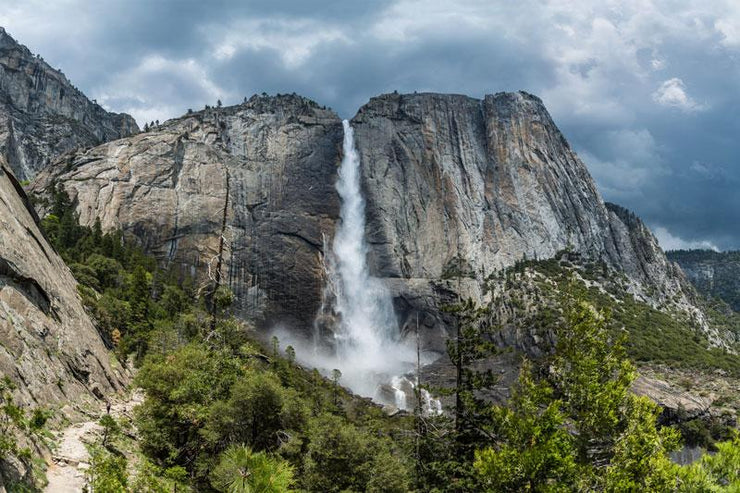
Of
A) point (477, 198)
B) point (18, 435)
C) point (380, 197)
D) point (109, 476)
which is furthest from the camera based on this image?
point (477, 198)

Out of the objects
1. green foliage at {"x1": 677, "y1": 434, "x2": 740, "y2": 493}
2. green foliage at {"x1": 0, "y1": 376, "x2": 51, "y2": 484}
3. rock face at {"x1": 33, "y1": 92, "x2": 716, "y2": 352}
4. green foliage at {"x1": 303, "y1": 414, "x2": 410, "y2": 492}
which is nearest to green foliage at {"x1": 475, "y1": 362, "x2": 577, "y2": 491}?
green foliage at {"x1": 677, "y1": 434, "x2": 740, "y2": 493}

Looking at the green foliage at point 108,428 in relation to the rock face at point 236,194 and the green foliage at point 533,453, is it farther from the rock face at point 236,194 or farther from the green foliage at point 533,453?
the rock face at point 236,194

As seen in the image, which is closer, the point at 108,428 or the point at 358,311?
the point at 108,428

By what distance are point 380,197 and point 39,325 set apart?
97763 mm

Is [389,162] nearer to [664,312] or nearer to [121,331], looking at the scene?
[664,312]

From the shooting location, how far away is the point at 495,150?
133 meters

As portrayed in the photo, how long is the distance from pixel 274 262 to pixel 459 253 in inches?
→ 1632

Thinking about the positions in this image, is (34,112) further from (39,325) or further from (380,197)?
(39,325)

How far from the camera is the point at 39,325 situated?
24.1 metres

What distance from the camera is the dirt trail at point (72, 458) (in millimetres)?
15262

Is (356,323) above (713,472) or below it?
above

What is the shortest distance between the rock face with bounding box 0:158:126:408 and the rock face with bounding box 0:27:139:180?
130 m

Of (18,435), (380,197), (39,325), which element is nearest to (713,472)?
(18,435)

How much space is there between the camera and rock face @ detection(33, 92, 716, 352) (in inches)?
4080
